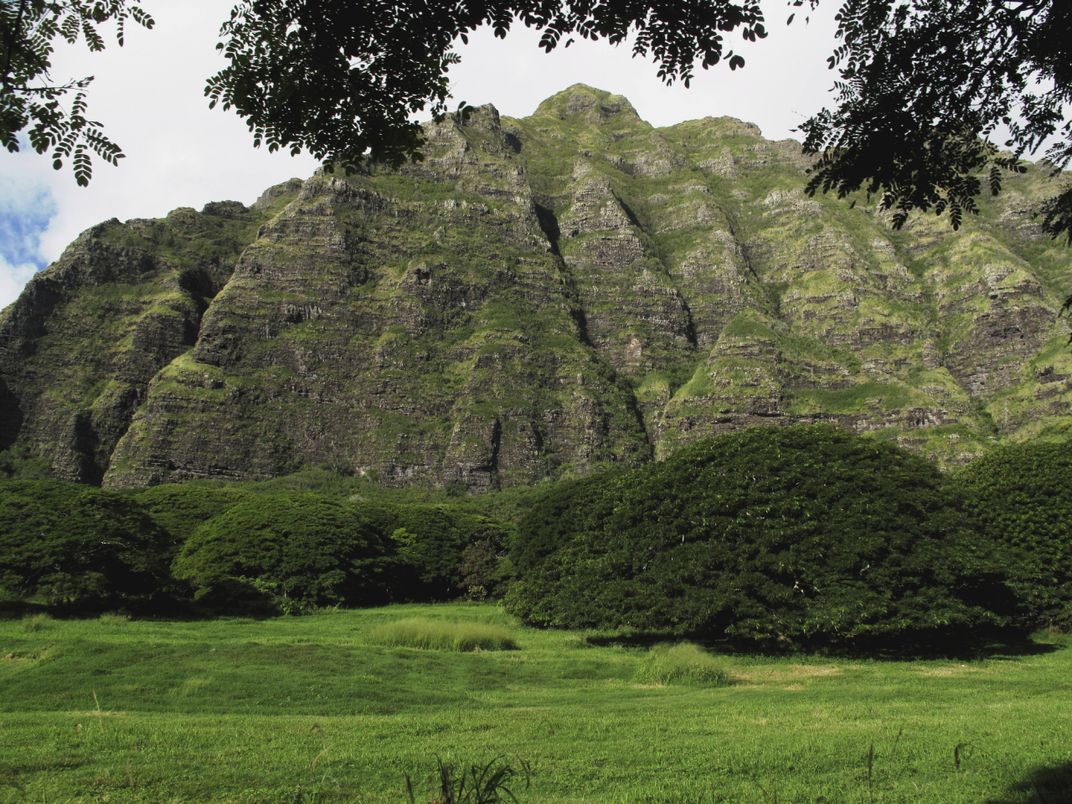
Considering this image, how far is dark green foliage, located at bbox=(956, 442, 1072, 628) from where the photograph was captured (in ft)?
82.4

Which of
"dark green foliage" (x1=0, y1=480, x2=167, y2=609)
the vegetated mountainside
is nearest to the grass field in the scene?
"dark green foliage" (x1=0, y1=480, x2=167, y2=609)

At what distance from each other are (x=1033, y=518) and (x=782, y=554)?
465 inches

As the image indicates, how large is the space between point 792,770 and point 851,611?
561 inches

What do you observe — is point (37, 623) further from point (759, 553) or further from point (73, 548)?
point (759, 553)

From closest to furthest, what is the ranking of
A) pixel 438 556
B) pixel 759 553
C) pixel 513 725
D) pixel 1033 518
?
1. pixel 513 725
2. pixel 759 553
3. pixel 1033 518
4. pixel 438 556

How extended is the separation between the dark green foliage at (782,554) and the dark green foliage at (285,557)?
13730 millimetres

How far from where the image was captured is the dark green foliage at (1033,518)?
82.4ft

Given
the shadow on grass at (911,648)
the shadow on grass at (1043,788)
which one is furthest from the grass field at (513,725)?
the shadow on grass at (911,648)

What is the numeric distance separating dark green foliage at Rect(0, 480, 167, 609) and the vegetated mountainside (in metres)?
100

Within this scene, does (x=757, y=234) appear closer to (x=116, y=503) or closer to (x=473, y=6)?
(x=116, y=503)

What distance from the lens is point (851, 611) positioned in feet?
67.2

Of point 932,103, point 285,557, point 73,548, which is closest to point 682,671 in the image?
point 932,103

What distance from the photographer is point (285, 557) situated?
38625mm

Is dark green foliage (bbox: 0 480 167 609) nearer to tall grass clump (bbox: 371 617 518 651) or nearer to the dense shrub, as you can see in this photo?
tall grass clump (bbox: 371 617 518 651)
